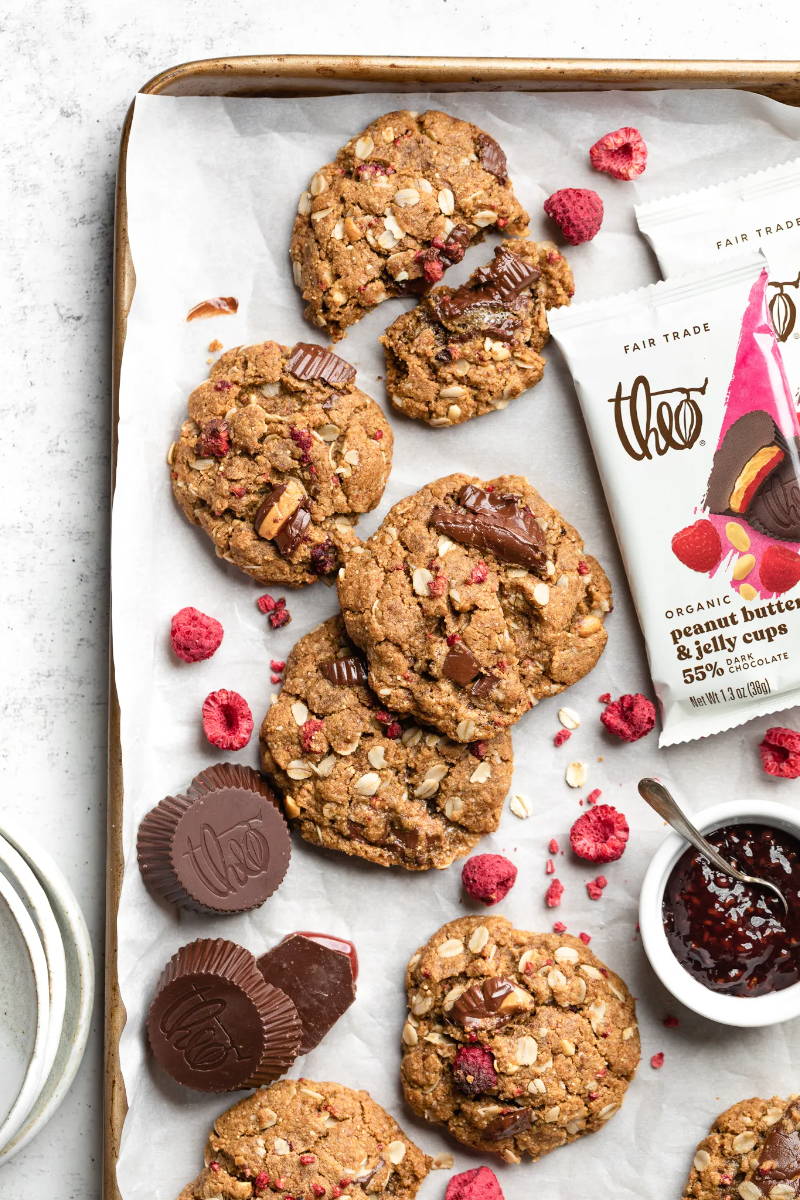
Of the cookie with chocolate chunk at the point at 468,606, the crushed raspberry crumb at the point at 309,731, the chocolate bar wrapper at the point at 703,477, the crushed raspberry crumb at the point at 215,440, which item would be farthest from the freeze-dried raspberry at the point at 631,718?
the crushed raspberry crumb at the point at 215,440

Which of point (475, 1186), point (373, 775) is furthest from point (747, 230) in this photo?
point (475, 1186)

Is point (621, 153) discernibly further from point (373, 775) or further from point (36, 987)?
point (36, 987)

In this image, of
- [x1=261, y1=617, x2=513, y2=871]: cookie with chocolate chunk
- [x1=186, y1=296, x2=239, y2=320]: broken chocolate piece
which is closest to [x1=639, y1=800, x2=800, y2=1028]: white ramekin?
[x1=261, y1=617, x2=513, y2=871]: cookie with chocolate chunk

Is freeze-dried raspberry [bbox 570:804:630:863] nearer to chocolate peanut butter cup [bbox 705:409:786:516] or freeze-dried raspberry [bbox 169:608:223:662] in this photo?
chocolate peanut butter cup [bbox 705:409:786:516]

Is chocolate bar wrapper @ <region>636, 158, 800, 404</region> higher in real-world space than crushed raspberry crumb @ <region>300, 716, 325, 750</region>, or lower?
higher

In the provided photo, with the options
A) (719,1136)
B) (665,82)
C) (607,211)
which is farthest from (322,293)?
(719,1136)

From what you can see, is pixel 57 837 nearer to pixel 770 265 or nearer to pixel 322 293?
pixel 322 293

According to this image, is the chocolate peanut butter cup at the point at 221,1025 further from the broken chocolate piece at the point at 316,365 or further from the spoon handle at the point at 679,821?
the broken chocolate piece at the point at 316,365
